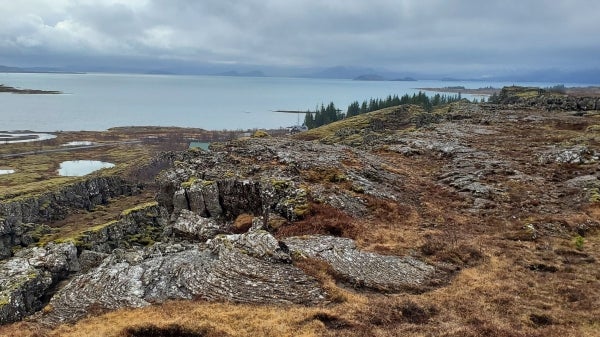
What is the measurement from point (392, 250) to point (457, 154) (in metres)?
33.4

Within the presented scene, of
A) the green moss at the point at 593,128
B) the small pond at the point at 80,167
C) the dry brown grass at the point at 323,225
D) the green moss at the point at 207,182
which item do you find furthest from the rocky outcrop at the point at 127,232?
the small pond at the point at 80,167

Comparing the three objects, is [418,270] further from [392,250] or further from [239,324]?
[239,324]

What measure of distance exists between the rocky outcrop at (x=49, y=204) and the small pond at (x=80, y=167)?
43530mm

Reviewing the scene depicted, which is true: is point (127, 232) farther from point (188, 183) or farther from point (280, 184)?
point (280, 184)

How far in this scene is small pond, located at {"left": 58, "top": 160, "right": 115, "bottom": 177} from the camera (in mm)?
168762

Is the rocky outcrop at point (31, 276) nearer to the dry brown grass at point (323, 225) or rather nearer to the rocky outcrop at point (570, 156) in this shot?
the dry brown grass at point (323, 225)

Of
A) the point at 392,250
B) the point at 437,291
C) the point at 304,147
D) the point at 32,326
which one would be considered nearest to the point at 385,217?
the point at 392,250

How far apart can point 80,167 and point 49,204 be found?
80.1 metres

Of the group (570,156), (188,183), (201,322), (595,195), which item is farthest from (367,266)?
(570,156)

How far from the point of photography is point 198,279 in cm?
2458

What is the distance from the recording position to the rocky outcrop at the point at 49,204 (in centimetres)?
8088

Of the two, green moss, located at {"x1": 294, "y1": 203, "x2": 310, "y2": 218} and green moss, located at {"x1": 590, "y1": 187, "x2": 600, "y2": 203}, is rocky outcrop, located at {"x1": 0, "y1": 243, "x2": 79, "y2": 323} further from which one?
green moss, located at {"x1": 590, "y1": 187, "x2": 600, "y2": 203}

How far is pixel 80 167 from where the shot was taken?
18175cm

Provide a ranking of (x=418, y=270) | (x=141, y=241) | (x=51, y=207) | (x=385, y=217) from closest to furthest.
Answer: (x=418, y=270) → (x=385, y=217) → (x=141, y=241) → (x=51, y=207)
